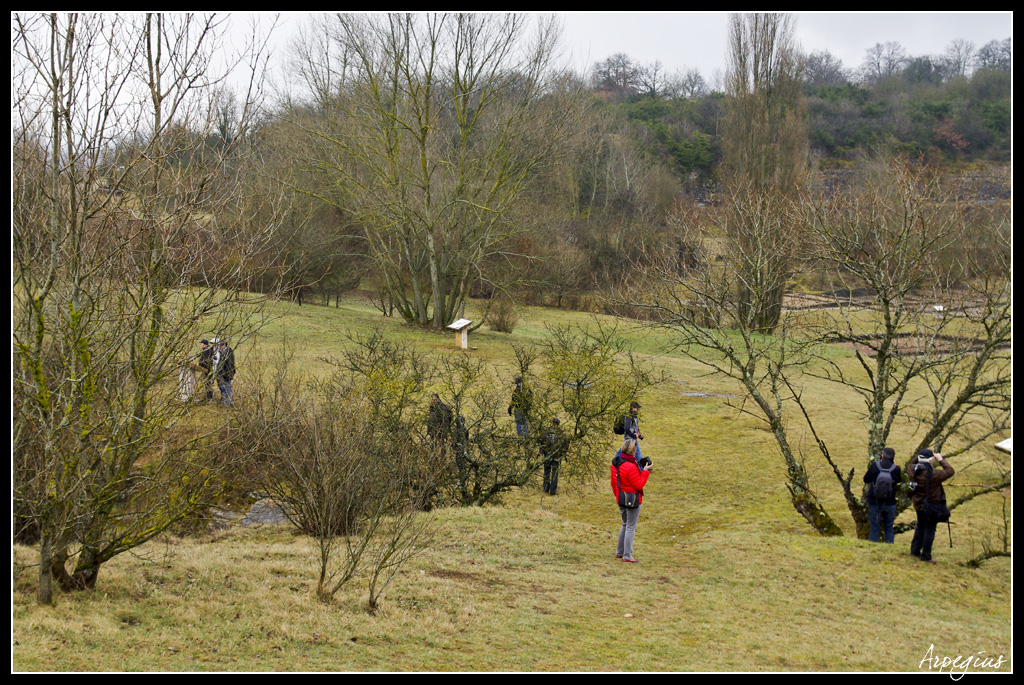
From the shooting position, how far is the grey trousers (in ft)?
32.4

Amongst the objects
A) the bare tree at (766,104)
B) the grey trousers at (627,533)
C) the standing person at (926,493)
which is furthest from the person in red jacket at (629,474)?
the bare tree at (766,104)

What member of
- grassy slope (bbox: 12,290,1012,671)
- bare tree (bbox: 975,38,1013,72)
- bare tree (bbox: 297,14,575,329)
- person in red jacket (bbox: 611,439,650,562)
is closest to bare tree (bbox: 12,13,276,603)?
grassy slope (bbox: 12,290,1012,671)

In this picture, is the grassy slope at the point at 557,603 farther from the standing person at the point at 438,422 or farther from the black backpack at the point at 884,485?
the standing person at the point at 438,422

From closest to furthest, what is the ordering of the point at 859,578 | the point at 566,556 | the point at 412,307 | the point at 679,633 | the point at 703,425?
the point at 679,633
the point at 859,578
the point at 566,556
the point at 703,425
the point at 412,307

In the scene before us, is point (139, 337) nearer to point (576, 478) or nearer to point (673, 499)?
point (576, 478)

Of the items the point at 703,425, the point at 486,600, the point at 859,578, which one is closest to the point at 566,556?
the point at 486,600

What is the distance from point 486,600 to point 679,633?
194cm

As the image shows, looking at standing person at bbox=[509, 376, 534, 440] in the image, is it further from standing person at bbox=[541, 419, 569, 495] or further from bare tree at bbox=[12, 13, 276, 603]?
bare tree at bbox=[12, 13, 276, 603]

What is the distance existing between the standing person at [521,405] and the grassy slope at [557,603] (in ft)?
3.89

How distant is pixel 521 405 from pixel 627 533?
3.42m

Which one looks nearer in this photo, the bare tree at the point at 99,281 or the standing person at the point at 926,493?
the bare tree at the point at 99,281

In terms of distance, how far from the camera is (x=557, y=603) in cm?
815

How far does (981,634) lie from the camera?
7.84 m

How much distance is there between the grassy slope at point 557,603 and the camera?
250 inches
